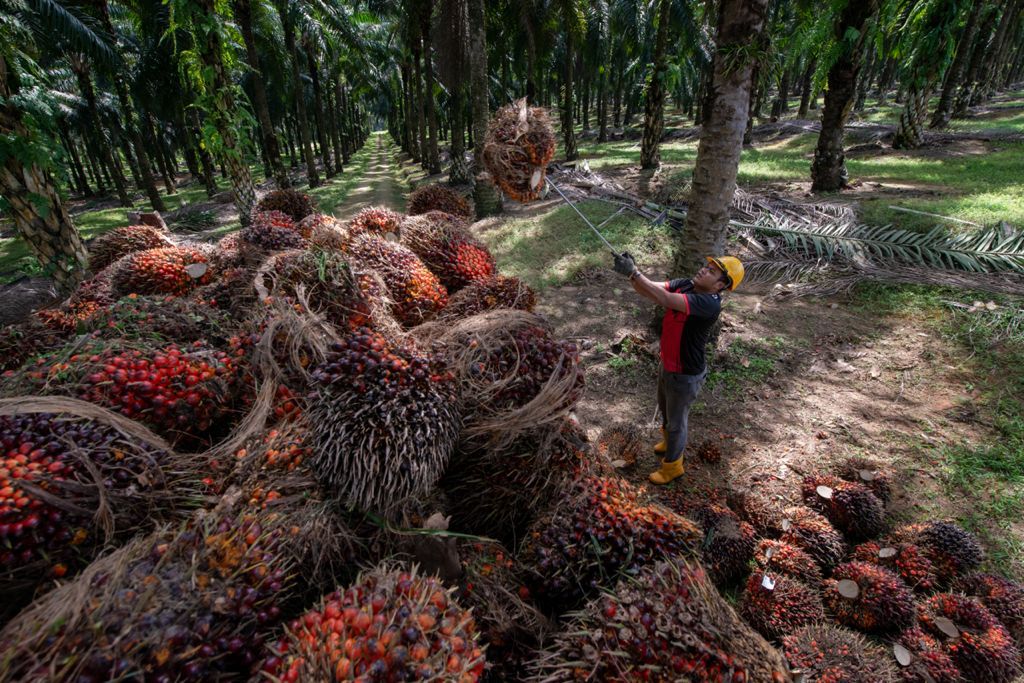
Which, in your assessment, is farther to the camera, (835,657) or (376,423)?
(835,657)

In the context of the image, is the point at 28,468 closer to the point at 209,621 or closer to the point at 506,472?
the point at 209,621

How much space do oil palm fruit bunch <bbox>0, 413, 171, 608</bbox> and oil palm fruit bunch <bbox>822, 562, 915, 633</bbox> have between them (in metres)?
3.89

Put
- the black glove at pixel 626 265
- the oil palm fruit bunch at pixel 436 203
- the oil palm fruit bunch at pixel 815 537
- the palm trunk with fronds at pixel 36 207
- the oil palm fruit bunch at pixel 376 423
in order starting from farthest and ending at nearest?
the oil palm fruit bunch at pixel 436 203 < the palm trunk with fronds at pixel 36 207 < the black glove at pixel 626 265 < the oil palm fruit bunch at pixel 815 537 < the oil palm fruit bunch at pixel 376 423

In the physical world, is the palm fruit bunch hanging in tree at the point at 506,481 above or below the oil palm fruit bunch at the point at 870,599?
above

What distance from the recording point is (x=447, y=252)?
4277 millimetres

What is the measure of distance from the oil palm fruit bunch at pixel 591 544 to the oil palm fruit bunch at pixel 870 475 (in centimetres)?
243

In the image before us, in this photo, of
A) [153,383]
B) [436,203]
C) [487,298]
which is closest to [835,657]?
[487,298]

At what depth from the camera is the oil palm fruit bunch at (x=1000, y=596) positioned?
2.67 meters

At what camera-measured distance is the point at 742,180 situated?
1234 centimetres

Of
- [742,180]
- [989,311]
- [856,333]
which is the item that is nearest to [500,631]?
[856,333]

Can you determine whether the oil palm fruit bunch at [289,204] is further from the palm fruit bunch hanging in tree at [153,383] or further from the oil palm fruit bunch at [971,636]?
the oil palm fruit bunch at [971,636]

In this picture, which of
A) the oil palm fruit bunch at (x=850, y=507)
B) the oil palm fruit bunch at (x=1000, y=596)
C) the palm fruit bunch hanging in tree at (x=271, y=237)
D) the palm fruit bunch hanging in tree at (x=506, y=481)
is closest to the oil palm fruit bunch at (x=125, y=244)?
the palm fruit bunch hanging in tree at (x=271, y=237)

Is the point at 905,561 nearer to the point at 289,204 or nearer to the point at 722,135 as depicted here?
the point at 722,135

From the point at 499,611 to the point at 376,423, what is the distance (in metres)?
1.08
